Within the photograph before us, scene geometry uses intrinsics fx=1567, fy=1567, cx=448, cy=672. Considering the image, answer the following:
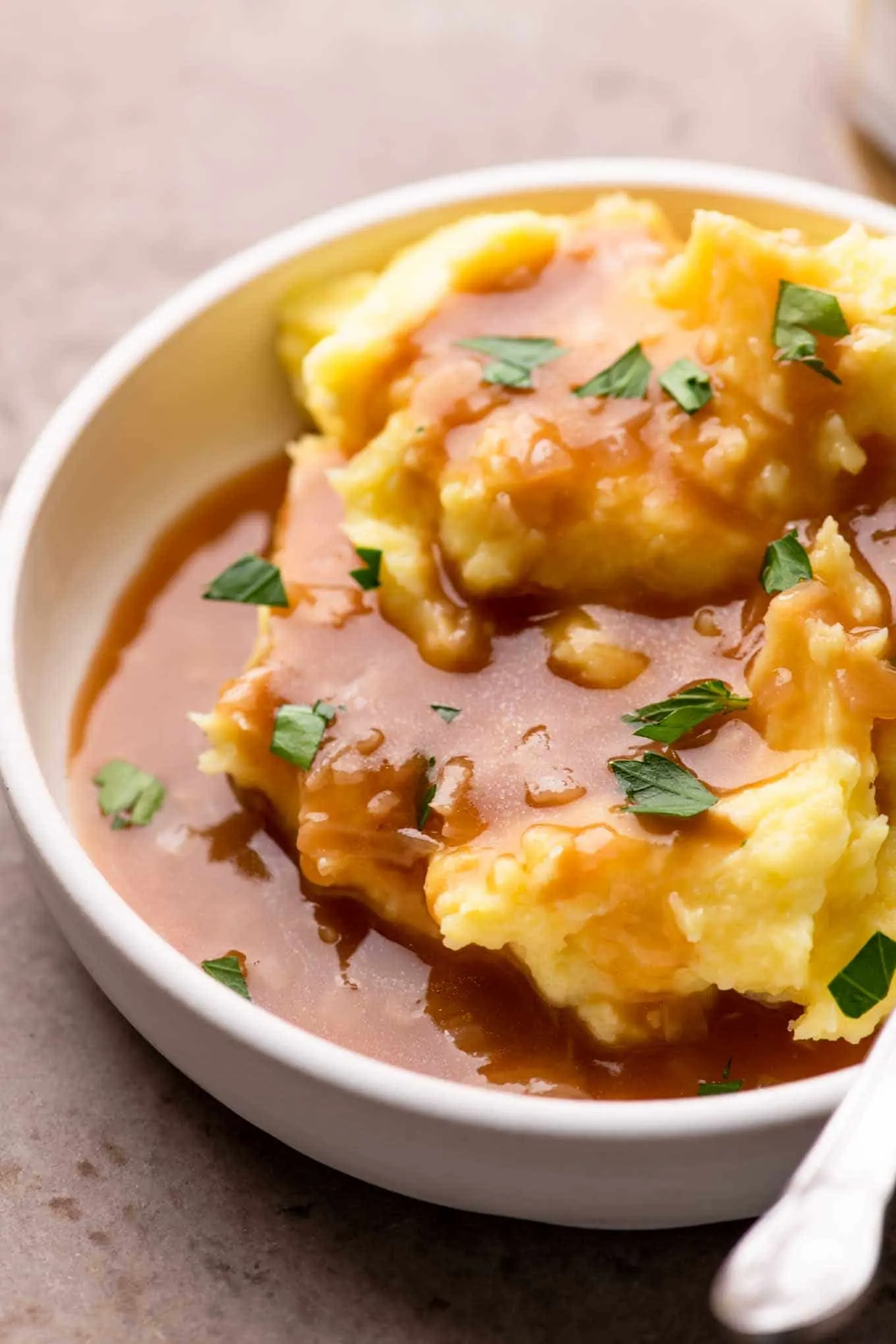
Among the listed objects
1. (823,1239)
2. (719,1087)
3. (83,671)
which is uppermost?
(823,1239)

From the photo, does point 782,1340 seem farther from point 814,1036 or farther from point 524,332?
point 524,332

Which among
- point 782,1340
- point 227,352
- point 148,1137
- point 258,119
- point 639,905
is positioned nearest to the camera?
point 782,1340

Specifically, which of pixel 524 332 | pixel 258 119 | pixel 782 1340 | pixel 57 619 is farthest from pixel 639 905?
pixel 258 119

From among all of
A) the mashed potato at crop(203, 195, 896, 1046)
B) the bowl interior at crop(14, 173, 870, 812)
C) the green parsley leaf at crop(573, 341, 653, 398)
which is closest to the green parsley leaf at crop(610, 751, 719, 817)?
the mashed potato at crop(203, 195, 896, 1046)

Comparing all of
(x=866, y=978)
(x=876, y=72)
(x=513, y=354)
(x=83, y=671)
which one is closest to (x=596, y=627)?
(x=513, y=354)

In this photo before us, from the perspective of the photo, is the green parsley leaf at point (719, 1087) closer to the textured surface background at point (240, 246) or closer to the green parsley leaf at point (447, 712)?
the textured surface background at point (240, 246)

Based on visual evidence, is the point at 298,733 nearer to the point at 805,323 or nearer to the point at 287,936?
the point at 287,936

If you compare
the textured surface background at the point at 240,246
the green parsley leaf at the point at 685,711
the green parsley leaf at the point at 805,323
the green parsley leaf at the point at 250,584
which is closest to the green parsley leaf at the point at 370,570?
the green parsley leaf at the point at 250,584
